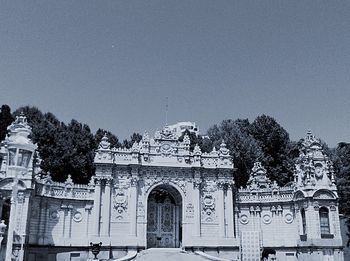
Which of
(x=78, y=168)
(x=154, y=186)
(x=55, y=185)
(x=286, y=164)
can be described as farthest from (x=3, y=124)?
(x=286, y=164)

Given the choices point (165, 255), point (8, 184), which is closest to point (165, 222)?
point (165, 255)

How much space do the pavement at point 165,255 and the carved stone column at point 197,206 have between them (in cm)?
195

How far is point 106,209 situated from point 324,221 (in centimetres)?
1633

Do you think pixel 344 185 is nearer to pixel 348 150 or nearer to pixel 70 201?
pixel 348 150

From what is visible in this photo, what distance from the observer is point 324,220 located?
29656mm

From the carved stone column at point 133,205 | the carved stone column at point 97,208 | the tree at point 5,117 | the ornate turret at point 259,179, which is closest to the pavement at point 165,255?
the carved stone column at point 133,205

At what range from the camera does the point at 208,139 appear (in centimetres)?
4800

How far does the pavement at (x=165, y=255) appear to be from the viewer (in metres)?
26.8

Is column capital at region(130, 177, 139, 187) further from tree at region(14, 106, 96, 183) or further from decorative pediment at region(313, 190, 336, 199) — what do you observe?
tree at region(14, 106, 96, 183)

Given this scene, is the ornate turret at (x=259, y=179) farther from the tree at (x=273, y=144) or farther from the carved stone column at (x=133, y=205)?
the carved stone column at (x=133, y=205)

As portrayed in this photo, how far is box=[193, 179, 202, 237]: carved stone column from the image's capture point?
3009 centimetres

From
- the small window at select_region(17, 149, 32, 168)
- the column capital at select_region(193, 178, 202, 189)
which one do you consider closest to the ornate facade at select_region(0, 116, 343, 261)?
the column capital at select_region(193, 178, 202, 189)

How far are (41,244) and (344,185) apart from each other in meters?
27.3

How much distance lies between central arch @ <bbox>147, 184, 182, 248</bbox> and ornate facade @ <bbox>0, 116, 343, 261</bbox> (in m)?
0.08
